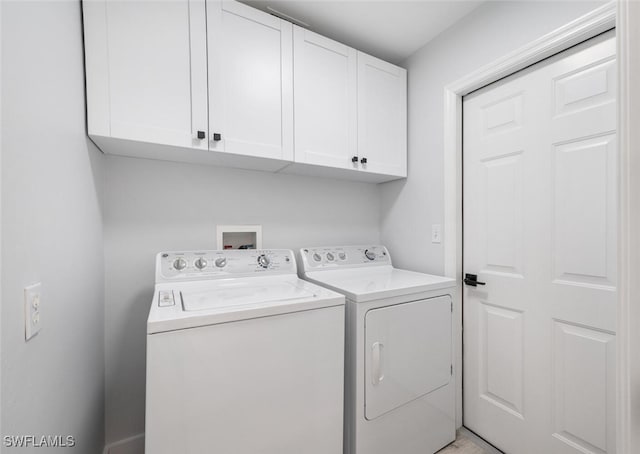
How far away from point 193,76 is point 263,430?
5.19 ft

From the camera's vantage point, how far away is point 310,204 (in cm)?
208

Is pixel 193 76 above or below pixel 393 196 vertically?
above

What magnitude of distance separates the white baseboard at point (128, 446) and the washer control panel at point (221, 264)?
0.94 meters

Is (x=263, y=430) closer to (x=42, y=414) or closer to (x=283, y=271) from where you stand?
(x=42, y=414)

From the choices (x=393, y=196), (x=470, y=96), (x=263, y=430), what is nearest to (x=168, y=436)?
(x=263, y=430)

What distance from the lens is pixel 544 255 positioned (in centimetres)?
141

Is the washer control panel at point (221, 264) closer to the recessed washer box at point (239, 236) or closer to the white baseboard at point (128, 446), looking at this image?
the recessed washer box at point (239, 236)

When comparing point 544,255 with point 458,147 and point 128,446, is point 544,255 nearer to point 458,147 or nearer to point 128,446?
point 458,147

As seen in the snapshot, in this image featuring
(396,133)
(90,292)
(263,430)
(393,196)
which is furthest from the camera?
(393,196)

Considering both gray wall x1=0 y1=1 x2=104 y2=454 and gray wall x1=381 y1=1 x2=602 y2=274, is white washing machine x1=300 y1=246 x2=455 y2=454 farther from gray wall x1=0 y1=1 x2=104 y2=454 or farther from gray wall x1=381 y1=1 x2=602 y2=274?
gray wall x1=0 y1=1 x2=104 y2=454

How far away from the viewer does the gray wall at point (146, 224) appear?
1516 mm

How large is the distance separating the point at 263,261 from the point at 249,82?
1.00 m

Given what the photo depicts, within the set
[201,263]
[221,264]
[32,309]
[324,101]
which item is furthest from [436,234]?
[32,309]

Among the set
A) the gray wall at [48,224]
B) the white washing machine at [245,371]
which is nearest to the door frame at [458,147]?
the white washing machine at [245,371]
